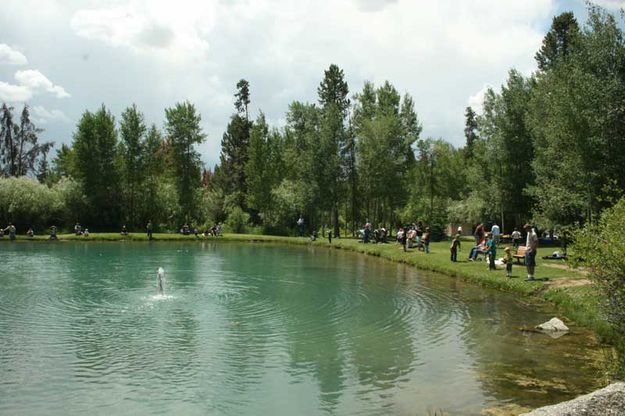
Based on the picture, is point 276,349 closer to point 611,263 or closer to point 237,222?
point 611,263

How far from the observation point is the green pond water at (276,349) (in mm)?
11711

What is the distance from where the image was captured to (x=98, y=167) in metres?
68.3

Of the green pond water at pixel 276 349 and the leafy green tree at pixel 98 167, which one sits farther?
the leafy green tree at pixel 98 167

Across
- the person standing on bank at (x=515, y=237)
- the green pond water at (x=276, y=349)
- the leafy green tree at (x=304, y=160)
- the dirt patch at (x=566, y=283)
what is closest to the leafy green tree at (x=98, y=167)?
the leafy green tree at (x=304, y=160)

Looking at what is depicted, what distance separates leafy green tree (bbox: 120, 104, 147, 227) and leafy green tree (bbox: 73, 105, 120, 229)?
109 centimetres

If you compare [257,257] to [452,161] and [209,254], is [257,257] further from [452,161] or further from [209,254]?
[452,161]

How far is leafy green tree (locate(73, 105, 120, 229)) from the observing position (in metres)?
67.6

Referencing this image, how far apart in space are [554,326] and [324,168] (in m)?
45.7

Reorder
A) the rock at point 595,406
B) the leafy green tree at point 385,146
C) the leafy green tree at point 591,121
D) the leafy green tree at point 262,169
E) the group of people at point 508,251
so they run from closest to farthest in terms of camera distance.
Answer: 1. the rock at point 595,406
2. the group of people at point 508,251
3. the leafy green tree at point 591,121
4. the leafy green tree at point 385,146
5. the leafy green tree at point 262,169

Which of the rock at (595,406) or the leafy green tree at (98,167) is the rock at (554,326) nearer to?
the rock at (595,406)

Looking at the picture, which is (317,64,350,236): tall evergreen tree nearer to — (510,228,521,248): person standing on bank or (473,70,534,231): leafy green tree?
(473,70,534,231): leafy green tree

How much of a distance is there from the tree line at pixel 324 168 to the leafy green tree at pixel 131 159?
13cm

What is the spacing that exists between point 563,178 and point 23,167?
77714 millimetres

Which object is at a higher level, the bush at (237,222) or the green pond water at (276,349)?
the bush at (237,222)
